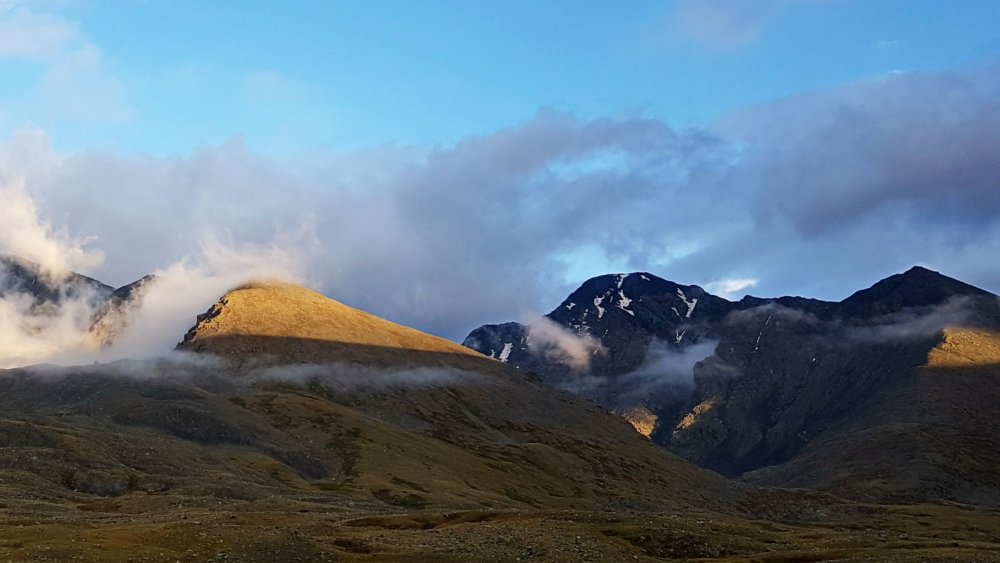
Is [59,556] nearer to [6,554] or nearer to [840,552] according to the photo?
[6,554]

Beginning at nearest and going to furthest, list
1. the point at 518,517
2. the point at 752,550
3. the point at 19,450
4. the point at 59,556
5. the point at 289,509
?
the point at 59,556 → the point at 752,550 → the point at 518,517 → the point at 289,509 → the point at 19,450

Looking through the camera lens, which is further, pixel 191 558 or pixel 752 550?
pixel 752 550

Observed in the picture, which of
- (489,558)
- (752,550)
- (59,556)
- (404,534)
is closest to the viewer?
(59,556)

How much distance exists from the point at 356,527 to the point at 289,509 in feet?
77.2

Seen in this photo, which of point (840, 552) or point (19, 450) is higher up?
point (19, 450)

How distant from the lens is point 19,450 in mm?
147500

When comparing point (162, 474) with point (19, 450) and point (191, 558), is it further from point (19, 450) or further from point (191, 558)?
point (191, 558)

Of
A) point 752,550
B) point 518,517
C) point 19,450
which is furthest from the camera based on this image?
point 19,450

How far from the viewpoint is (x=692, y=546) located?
290 feet

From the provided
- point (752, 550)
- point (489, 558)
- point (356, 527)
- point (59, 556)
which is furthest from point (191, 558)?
point (752, 550)

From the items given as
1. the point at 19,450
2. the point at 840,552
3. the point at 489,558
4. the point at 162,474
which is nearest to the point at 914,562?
the point at 840,552

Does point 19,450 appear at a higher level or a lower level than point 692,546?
Answer: higher

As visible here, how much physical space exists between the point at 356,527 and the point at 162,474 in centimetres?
7732

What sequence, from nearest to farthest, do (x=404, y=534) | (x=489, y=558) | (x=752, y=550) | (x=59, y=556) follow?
(x=59, y=556) → (x=489, y=558) → (x=404, y=534) → (x=752, y=550)
